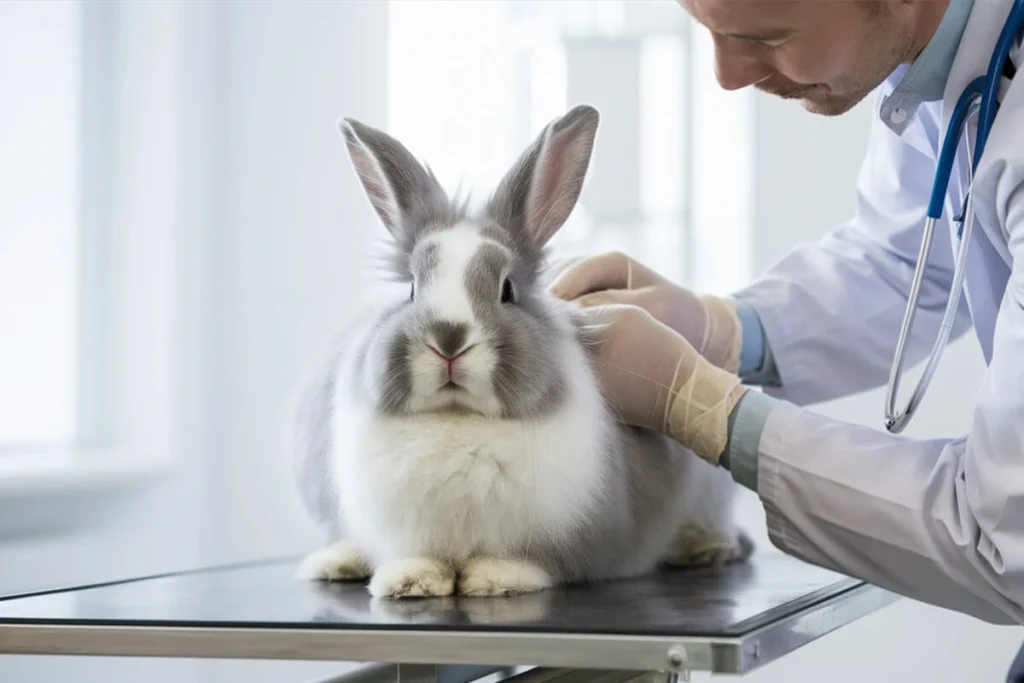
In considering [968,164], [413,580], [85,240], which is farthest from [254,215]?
[968,164]

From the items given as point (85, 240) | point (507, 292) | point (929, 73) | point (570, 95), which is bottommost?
point (507, 292)

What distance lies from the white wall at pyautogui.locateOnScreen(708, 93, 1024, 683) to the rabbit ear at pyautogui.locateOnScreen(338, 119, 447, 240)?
5.94ft

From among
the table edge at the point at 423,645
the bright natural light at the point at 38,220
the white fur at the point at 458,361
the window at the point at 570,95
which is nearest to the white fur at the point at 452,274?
the white fur at the point at 458,361

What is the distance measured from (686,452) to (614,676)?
385 millimetres

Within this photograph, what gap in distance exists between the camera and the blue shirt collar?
4.77 feet

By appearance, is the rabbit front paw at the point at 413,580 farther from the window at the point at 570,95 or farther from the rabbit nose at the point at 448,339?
the window at the point at 570,95

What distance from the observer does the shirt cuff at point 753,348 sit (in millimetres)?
1888

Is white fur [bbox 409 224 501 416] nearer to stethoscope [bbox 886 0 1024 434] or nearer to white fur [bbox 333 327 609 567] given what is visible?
white fur [bbox 333 327 609 567]

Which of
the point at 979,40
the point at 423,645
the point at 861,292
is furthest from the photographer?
the point at 861,292

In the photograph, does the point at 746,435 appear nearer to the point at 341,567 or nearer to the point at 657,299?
the point at 657,299

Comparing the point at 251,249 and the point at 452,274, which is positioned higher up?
the point at 251,249

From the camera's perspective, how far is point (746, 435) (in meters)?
1.44

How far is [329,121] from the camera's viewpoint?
236cm

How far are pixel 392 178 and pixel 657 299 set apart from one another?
19.8 inches
